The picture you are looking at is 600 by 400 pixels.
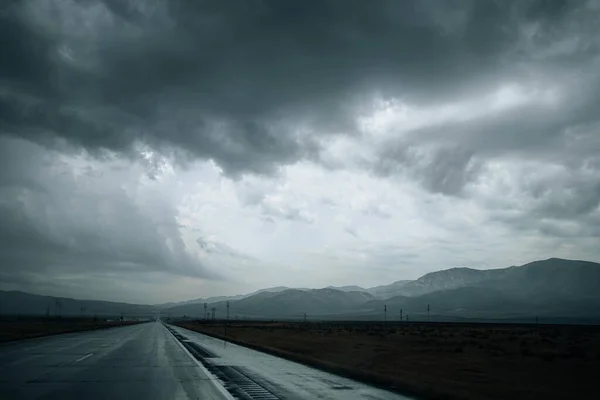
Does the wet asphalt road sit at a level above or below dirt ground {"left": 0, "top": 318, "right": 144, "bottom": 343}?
above

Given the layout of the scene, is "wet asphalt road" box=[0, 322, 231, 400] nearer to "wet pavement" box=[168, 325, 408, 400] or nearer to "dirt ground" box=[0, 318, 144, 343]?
"wet pavement" box=[168, 325, 408, 400]

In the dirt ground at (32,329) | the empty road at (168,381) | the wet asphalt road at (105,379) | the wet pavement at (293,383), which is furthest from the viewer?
the dirt ground at (32,329)

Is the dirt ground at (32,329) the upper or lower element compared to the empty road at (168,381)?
lower

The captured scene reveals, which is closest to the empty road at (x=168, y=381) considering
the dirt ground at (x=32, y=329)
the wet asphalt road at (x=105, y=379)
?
the wet asphalt road at (x=105, y=379)

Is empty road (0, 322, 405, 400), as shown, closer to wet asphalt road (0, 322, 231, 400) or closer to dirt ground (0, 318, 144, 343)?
wet asphalt road (0, 322, 231, 400)

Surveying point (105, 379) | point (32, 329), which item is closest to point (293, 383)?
point (105, 379)

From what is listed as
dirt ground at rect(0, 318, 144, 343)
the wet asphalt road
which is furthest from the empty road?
dirt ground at rect(0, 318, 144, 343)

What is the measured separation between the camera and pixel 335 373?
23.4 metres

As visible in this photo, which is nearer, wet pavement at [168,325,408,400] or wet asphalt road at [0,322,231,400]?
wet asphalt road at [0,322,231,400]

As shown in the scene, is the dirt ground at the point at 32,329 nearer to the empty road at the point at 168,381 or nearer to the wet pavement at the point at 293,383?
the empty road at the point at 168,381

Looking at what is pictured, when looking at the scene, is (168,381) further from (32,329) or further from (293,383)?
(32,329)

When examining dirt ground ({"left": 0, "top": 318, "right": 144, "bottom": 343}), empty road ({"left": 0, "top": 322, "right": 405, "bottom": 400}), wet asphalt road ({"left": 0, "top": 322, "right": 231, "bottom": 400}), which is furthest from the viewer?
dirt ground ({"left": 0, "top": 318, "right": 144, "bottom": 343})

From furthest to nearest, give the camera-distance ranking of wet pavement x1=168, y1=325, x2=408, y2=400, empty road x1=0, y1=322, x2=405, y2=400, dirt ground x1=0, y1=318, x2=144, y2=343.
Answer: dirt ground x1=0, y1=318, x2=144, y2=343 → wet pavement x1=168, y1=325, x2=408, y2=400 → empty road x1=0, y1=322, x2=405, y2=400

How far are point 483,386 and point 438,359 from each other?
45.9ft
